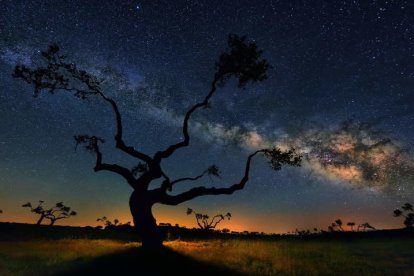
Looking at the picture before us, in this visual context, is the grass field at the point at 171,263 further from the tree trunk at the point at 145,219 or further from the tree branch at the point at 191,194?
the tree branch at the point at 191,194

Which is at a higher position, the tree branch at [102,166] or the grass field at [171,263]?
the tree branch at [102,166]

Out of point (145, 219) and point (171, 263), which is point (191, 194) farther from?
point (171, 263)

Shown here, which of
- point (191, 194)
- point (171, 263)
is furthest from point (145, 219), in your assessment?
point (171, 263)

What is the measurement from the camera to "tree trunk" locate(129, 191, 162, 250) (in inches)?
984

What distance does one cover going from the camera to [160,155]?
2641cm

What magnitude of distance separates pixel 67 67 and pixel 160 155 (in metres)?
9.33

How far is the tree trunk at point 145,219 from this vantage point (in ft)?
82.0

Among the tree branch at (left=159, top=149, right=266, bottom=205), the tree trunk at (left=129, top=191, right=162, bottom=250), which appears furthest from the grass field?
the tree branch at (left=159, top=149, right=266, bottom=205)

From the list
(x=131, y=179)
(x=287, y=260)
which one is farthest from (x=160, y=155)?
(x=287, y=260)

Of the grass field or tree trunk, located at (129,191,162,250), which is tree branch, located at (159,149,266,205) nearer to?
tree trunk, located at (129,191,162,250)

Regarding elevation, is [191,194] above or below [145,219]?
above

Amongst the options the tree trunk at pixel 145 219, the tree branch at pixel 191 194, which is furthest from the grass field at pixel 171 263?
the tree branch at pixel 191 194

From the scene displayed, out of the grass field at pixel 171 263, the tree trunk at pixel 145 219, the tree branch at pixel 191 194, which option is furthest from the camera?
the tree branch at pixel 191 194

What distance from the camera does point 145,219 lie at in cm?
2545
